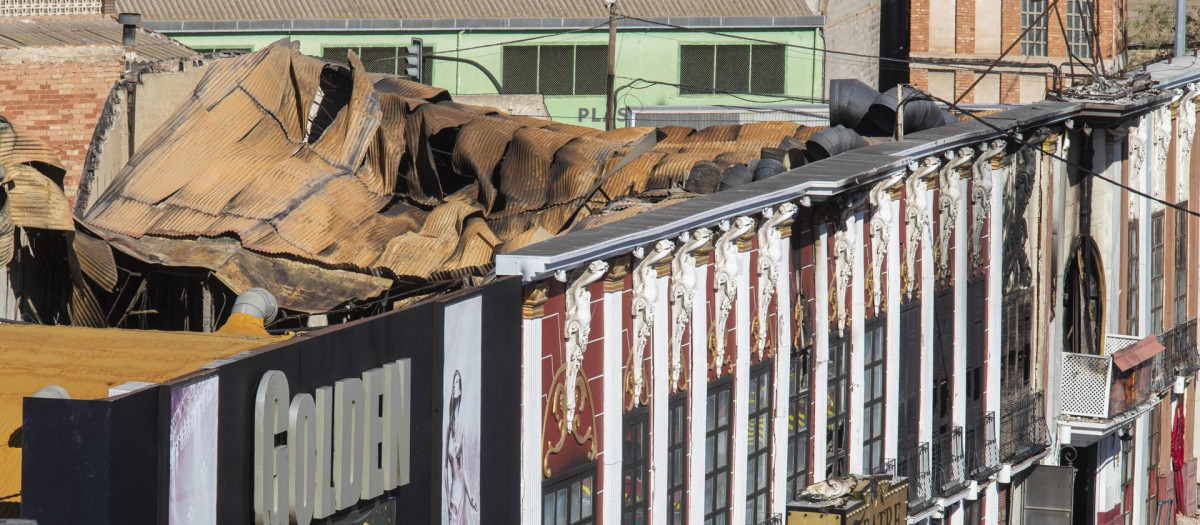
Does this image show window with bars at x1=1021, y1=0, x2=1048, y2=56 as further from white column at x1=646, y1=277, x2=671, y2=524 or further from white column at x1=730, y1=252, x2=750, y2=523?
white column at x1=646, y1=277, x2=671, y2=524

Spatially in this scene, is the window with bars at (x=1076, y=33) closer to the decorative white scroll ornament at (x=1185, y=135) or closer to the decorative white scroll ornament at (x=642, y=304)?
the decorative white scroll ornament at (x=1185, y=135)

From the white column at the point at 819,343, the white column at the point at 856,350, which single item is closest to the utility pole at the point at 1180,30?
the white column at the point at 856,350

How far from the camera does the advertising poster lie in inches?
492

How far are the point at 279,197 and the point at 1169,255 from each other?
19.5 m

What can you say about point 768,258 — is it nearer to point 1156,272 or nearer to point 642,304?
point 642,304

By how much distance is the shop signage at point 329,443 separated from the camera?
13.6 metres

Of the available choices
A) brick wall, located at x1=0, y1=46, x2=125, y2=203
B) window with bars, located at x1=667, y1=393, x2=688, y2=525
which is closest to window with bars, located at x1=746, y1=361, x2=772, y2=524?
window with bars, located at x1=667, y1=393, x2=688, y2=525

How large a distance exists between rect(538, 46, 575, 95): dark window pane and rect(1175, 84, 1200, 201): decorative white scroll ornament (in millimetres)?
24361

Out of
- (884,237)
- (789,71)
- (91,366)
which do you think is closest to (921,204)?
(884,237)

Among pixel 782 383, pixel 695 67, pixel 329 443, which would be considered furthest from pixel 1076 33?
pixel 329 443

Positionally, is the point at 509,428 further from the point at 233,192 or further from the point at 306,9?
the point at 306,9

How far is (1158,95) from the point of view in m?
32.1

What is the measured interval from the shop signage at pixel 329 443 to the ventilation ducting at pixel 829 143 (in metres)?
10.9

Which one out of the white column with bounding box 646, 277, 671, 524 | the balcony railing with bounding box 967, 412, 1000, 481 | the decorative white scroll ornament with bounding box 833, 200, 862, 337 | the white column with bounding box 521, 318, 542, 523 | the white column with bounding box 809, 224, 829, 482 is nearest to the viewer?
the white column with bounding box 521, 318, 542, 523
